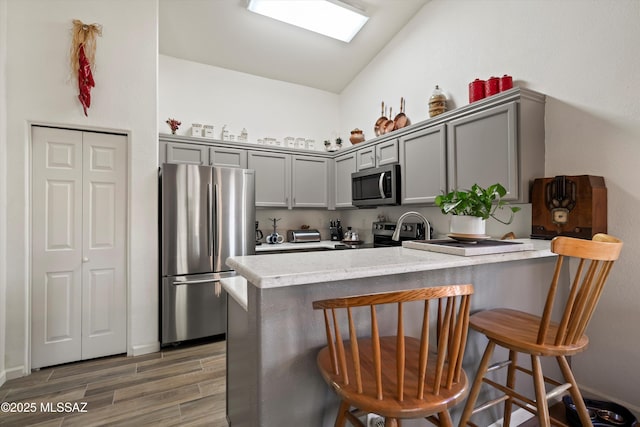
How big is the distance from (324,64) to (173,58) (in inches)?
76.4

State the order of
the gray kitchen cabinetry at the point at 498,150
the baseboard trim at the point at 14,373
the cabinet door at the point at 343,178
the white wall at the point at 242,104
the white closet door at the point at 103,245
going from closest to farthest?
the gray kitchen cabinetry at the point at 498,150, the baseboard trim at the point at 14,373, the white closet door at the point at 103,245, the white wall at the point at 242,104, the cabinet door at the point at 343,178

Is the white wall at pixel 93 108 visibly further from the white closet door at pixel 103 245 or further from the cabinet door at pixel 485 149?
the cabinet door at pixel 485 149

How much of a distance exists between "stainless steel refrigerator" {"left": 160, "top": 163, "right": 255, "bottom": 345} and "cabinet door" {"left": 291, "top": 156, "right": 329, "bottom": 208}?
1.04 metres

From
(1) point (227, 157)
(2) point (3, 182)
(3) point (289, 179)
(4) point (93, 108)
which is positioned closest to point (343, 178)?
(3) point (289, 179)

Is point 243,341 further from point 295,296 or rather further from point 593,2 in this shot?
point 593,2

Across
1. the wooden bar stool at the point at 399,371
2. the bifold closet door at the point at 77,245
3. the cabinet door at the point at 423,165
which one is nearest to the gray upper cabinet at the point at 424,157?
the cabinet door at the point at 423,165

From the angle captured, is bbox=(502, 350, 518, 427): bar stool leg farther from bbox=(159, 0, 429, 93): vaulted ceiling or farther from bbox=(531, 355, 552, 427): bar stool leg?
bbox=(159, 0, 429, 93): vaulted ceiling

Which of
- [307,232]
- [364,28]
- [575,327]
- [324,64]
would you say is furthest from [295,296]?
[324,64]

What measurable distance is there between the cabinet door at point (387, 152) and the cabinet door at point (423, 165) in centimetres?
10

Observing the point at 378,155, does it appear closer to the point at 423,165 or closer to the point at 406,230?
the point at 423,165

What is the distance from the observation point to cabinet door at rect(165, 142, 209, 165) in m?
3.34

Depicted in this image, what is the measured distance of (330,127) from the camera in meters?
4.77

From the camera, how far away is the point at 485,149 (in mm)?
2324

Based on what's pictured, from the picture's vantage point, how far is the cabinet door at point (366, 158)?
3557 millimetres
